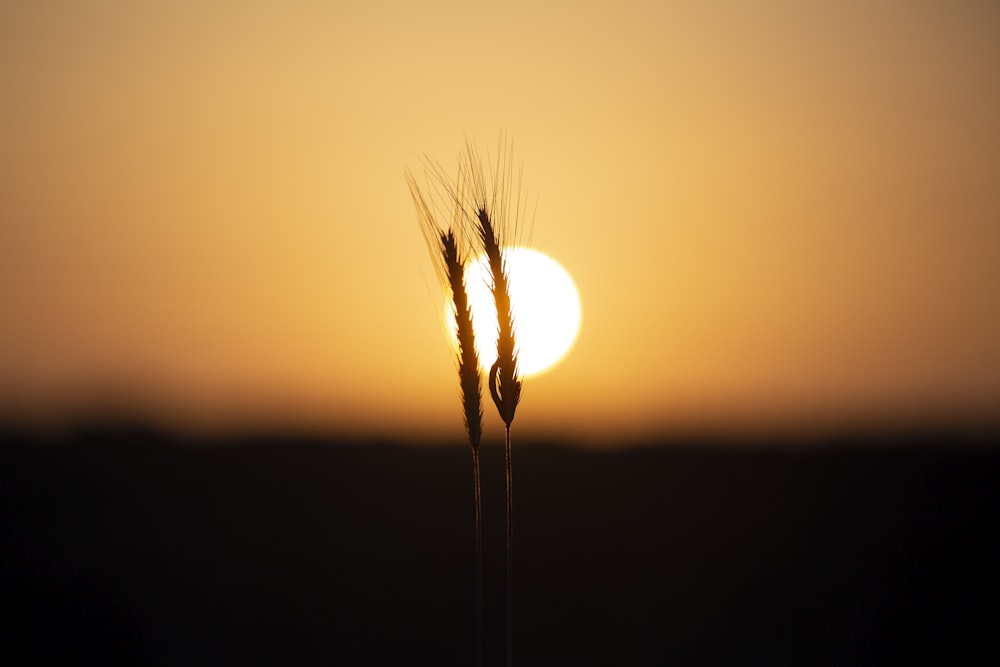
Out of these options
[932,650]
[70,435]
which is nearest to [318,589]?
[932,650]

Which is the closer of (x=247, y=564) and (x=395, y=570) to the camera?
(x=247, y=564)

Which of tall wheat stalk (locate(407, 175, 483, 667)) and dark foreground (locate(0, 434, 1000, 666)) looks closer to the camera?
tall wheat stalk (locate(407, 175, 483, 667))

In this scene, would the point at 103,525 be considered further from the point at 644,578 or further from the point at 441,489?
the point at 441,489

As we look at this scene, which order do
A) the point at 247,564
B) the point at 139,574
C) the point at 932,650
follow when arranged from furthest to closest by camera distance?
the point at 247,564 → the point at 139,574 → the point at 932,650

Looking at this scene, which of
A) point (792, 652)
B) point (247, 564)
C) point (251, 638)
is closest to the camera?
point (792, 652)

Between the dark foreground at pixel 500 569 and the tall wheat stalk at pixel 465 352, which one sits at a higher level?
the tall wheat stalk at pixel 465 352

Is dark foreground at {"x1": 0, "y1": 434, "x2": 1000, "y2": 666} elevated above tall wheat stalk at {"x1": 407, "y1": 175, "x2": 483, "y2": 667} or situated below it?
below

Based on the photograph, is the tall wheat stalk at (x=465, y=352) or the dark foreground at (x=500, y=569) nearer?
the tall wheat stalk at (x=465, y=352)

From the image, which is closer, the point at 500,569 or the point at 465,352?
the point at 465,352
